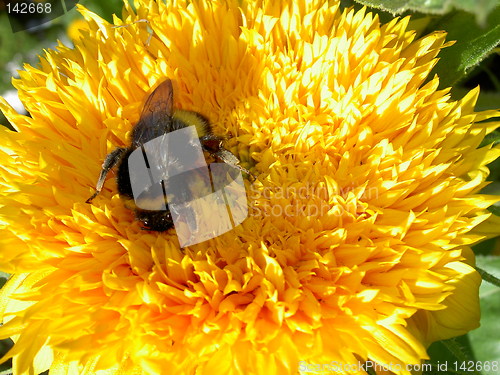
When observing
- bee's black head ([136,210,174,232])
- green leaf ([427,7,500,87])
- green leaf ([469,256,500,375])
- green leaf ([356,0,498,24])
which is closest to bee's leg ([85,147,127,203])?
bee's black head ([136,210,174,232])

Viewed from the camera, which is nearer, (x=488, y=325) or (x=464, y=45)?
(x=464, y=45)

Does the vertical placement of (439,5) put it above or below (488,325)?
above

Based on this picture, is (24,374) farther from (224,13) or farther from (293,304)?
(224,13)

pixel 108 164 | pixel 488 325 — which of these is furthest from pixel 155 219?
pixel 488 325

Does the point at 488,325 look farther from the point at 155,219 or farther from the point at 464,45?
the point at 155,219

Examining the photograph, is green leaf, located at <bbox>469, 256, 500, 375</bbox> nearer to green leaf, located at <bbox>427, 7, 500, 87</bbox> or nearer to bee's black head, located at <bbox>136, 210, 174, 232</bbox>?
green leaf, located at <bbox>427, 7, 500, 87</bbox>

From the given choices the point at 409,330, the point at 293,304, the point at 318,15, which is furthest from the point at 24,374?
the point at 318,15
